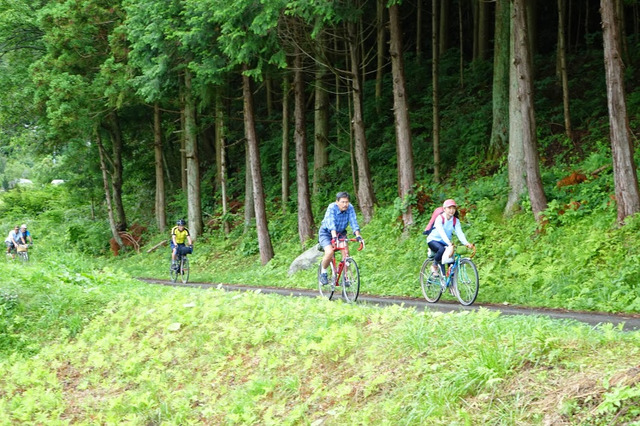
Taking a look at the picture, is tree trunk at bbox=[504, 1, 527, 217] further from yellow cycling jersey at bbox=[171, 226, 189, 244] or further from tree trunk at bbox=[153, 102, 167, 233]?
tree trunk at bbox=[153, 102, 167, 233]

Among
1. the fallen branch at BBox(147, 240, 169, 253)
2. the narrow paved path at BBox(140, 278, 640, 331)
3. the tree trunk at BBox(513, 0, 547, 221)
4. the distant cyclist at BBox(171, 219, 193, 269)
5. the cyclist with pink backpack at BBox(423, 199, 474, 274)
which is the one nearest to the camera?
the narrow paved path at BBox(140, 278, 640, 331)

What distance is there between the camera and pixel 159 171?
33.3m

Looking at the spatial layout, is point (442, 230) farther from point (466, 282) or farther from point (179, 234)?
point (179, 234)

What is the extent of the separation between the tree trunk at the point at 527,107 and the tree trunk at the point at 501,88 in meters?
4.28

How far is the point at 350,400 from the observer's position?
6266 millimetres

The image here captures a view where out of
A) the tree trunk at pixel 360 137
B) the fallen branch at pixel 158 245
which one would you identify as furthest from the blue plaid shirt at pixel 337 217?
the fallen branch at pixel 158 245

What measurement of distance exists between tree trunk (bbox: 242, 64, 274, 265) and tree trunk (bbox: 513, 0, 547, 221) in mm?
9172

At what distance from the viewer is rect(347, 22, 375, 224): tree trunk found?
20.5m

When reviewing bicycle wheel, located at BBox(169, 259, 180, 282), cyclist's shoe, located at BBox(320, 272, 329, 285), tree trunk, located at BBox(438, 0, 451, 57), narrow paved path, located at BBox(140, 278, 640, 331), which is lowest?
narrow paved path, located at BBox(140, 278, 640, 331)

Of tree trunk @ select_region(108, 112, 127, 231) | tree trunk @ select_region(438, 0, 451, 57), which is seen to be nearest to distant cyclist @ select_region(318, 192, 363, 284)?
tree trunk @ select_region(438, 0, 451, 57)


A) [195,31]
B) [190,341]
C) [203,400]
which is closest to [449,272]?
[190,341]

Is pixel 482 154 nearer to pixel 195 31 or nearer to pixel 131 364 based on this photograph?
pixel 195 31

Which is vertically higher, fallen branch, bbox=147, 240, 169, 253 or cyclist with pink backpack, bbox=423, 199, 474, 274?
cyclist with pink backpack, bbox=423, 199, 474, 274

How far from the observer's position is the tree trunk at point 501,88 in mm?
20250
